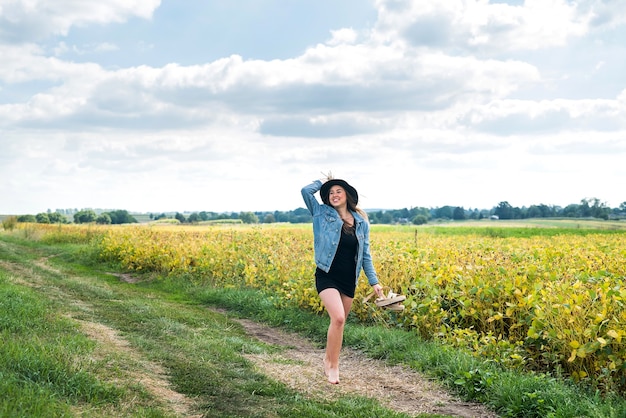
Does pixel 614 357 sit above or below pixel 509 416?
above

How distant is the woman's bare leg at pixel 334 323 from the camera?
680cm

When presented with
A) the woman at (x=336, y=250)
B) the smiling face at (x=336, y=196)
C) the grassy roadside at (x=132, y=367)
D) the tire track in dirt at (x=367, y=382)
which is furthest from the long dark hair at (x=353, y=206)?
the grassy roadside at (x=132, y=367)

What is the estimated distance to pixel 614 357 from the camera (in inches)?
254

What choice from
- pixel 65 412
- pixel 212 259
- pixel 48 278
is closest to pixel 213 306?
pixel 212 259

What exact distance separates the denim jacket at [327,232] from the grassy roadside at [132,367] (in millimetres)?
1590

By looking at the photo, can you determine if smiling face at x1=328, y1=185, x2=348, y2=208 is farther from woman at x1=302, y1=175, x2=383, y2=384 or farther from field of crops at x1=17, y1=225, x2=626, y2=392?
field of crops at x1=17, y1=225, x2=626, y2=392

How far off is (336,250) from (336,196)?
0.69 m

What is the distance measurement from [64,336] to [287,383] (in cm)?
317

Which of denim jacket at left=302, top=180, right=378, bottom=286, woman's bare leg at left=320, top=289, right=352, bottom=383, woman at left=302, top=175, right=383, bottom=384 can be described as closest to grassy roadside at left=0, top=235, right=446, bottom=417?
woman's bare leg at left=320, top=289, right=352, bottom=383

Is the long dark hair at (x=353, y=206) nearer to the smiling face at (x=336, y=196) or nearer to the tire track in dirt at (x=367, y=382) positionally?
the smiling face at (x=336, y=196)

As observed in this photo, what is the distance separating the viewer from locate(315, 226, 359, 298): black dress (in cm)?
704

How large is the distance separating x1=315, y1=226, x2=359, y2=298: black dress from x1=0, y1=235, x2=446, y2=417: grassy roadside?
129 cm

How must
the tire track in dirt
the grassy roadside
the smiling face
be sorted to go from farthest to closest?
1. the smiling face
2. the tire track in dirt
3. the grassy roadside

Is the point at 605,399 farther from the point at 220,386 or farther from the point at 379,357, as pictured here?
the point at 220,386
